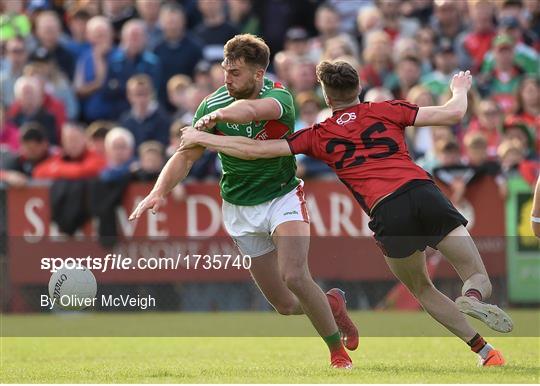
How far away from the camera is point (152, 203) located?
9609mm

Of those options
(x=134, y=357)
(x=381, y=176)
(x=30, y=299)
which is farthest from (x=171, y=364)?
(x=30, y=299)

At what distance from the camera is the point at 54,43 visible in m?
19.0

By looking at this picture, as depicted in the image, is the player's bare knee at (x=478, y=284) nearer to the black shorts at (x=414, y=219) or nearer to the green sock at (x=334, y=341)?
the black shorts at (x=414, y=219)

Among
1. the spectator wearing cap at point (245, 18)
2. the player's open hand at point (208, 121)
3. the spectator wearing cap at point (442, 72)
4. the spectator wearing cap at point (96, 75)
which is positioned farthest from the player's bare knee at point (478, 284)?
the spectator wearing cap at point (245, 18)

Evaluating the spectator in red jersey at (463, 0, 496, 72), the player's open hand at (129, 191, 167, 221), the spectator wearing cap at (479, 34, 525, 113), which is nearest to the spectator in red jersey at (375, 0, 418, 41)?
the spectator in red jersey at (463, 0, 496, 72)

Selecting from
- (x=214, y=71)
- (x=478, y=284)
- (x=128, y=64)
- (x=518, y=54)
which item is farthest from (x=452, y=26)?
(x=478, y=284)

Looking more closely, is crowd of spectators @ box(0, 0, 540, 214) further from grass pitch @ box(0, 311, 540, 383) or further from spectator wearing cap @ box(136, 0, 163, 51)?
grass pitch @ box(0, 311, 540, 383)

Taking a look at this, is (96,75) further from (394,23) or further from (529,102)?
(529,102)

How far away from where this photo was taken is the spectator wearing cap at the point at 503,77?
17.6m

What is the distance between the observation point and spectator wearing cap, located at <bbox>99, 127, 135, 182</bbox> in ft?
Answer: 54.0

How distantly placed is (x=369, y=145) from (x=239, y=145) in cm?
96

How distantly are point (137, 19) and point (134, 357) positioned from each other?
9.22 m

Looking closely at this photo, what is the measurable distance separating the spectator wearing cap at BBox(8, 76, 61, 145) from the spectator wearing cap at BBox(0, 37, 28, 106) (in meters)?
0.52

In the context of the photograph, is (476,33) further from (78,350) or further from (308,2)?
(78,350)
